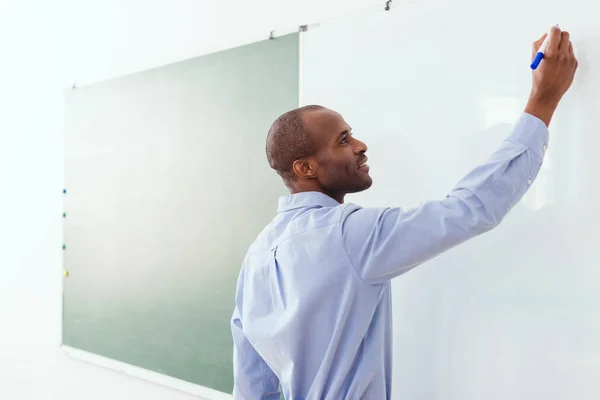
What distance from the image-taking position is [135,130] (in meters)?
2.16

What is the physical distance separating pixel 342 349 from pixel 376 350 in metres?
0.07

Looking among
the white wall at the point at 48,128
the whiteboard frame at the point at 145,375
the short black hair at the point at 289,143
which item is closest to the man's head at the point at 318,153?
the short black hair at the point at 289,143

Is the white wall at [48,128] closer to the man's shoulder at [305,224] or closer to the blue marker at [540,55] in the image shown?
the man's shoulder at [305,224]

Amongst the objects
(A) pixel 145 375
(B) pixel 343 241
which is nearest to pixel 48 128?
(A) pixel 145 375

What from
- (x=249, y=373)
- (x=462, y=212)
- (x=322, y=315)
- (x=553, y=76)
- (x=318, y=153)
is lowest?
(x=249, y=373)

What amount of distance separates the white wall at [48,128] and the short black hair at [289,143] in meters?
0.77

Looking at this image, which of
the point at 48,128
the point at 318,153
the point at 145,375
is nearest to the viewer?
the point at 318,153

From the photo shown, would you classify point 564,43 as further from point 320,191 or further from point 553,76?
point 320,191

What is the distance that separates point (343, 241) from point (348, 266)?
0.05 m

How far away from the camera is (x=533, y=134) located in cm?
103

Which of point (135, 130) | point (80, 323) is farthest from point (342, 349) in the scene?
point (80, 323)

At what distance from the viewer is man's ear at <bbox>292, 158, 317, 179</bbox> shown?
49.0 inches

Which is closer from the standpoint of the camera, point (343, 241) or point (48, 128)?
point (343, 241)

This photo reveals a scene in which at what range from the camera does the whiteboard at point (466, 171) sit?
1157 millimetres
